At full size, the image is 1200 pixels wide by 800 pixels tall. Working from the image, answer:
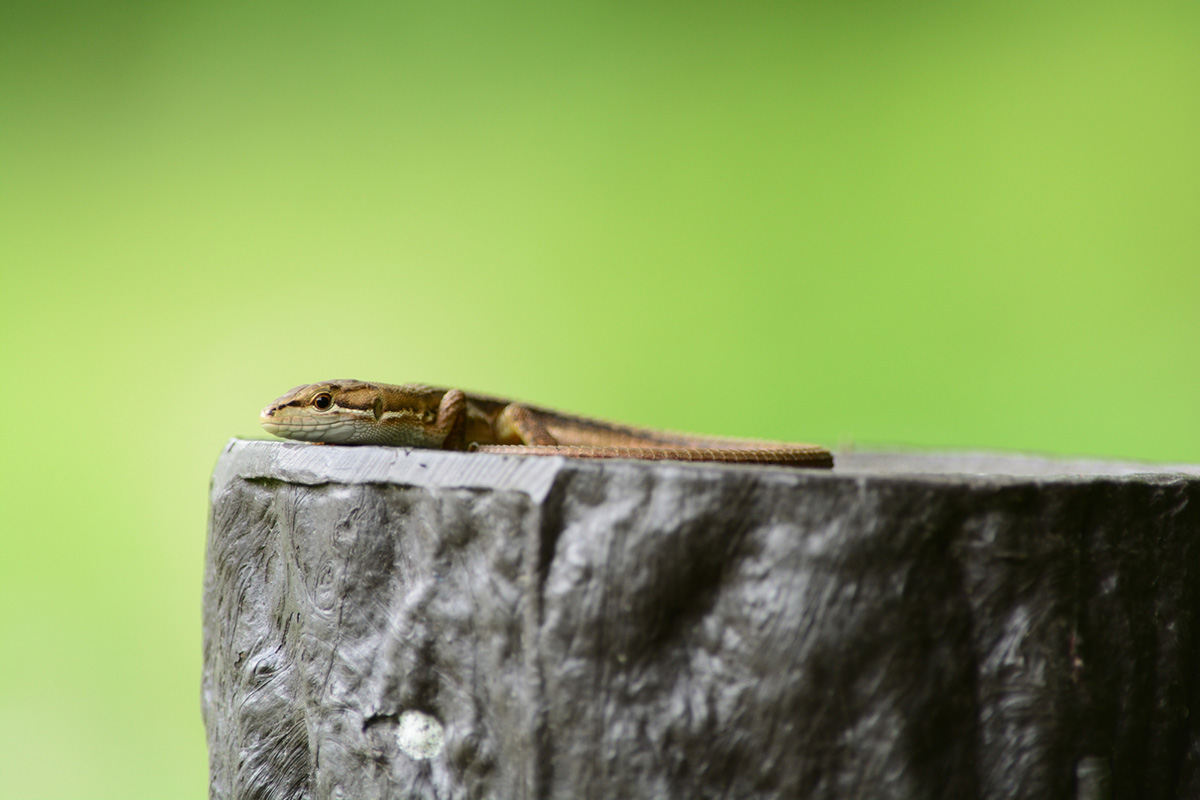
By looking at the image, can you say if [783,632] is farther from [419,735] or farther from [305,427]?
[305,427]

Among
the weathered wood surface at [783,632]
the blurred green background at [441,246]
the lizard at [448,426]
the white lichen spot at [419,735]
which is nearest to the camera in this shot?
the weathered wood surface at [783,632]

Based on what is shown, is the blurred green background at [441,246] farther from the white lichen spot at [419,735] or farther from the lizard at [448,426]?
the white lichen spot at [419,735]

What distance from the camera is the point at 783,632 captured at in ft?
3.60

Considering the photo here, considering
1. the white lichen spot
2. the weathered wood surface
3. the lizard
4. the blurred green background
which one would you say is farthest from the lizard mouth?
the blurred green background

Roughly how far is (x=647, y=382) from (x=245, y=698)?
2237 millimetres

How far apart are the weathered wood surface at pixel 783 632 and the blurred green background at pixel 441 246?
2155 millimetres

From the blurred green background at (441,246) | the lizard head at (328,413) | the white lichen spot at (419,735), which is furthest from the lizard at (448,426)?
the blurred green background at (441,246)

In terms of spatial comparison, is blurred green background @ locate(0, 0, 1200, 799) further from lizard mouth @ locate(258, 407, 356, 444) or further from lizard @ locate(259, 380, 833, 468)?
lizard mouth @ locate(258, 407, 356, 444)

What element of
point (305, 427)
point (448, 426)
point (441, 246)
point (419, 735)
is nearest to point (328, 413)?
point (305, 427)

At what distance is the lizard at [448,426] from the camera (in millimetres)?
1557

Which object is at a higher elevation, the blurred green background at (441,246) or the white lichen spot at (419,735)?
the blurred green background at (441,246)

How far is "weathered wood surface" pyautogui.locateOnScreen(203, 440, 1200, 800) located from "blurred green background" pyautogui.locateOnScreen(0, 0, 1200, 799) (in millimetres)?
2155

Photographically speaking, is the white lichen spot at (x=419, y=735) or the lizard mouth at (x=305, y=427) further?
the lizard mouth at (x=305, y=427)

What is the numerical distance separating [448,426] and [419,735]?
670mm
